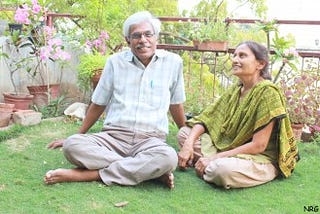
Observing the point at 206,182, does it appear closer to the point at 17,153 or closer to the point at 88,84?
the point at 17,153

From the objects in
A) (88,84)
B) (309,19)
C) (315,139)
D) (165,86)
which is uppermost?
(309,19)

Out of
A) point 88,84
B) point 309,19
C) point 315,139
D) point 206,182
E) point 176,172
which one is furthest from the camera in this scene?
point 88,84

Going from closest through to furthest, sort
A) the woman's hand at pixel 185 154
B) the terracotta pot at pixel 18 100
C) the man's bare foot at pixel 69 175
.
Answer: the man's bare foot at pixel 69 175 → the woman's hand at pixel 185 154 → the terracotta pot at pixel 18 100

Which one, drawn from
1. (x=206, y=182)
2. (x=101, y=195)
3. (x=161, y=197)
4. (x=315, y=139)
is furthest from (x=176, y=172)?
(x=315, y=139)

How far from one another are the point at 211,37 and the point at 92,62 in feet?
4.13

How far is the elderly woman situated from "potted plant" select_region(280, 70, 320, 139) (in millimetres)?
1102

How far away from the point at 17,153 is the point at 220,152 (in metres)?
1.50

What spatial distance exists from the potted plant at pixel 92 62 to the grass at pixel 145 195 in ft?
5.19

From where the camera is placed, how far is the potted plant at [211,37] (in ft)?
14.5

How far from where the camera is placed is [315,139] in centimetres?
397

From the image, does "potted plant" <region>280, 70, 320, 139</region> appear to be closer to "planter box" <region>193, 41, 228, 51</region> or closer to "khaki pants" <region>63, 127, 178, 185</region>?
"planter box" <region>193, 41, 228, 51</region>

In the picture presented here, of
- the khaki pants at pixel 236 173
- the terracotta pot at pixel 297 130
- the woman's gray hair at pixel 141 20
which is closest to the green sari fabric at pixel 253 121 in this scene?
the khaki pants at pixel 236 173

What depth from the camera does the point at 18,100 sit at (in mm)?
4520

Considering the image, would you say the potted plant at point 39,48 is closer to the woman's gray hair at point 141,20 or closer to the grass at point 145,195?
the grass at point 145,195
